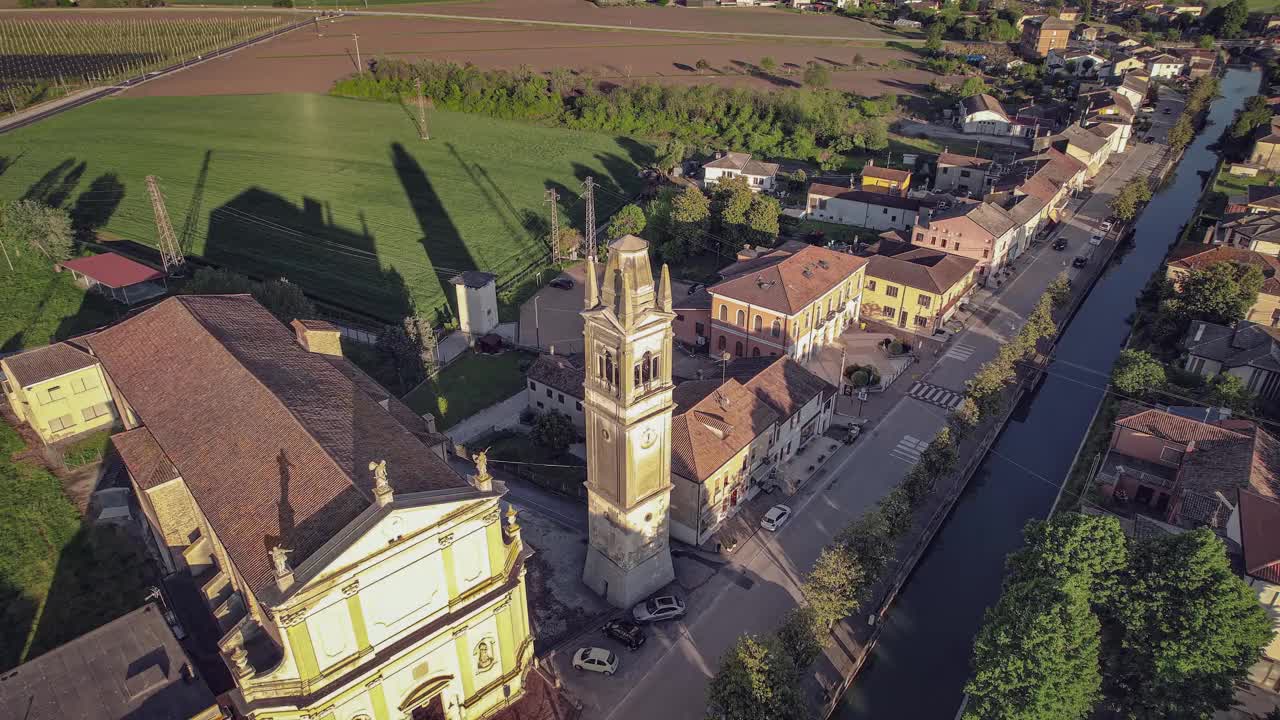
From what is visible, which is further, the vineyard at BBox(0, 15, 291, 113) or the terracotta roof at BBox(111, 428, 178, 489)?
the vineyard at BBox(0, 15, 291, 113)

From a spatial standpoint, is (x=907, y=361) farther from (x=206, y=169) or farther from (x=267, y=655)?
(x=206, y=169)

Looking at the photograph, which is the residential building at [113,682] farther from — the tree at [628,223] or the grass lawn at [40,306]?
the tree at [628,223]

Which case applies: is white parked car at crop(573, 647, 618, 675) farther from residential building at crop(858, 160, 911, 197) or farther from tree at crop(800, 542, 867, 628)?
residential building at crop(858, 160, 911, 197)

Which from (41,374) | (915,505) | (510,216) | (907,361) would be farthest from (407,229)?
(915,505)

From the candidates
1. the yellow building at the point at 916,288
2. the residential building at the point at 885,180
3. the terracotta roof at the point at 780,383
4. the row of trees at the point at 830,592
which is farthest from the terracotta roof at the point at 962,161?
the terracotta roof at the point at 780,383

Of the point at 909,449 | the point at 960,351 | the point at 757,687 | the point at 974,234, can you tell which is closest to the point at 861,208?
the point at 974,234

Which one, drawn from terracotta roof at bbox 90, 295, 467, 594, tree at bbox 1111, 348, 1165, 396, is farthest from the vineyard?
tree at bbox 1111, 348, 1165, 396
